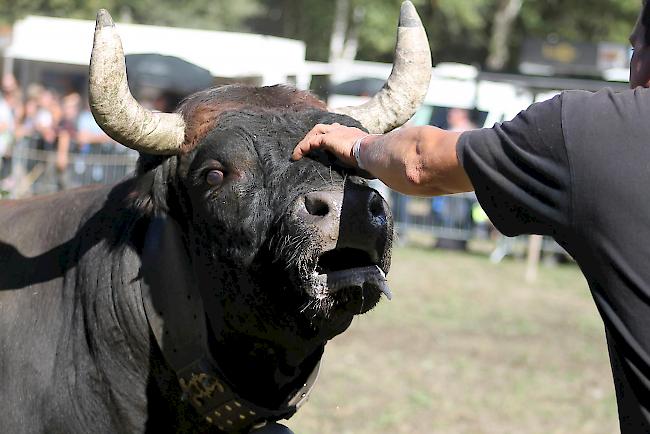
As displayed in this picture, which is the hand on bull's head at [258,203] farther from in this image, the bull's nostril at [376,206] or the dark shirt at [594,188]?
the dark shirt at [594,188]

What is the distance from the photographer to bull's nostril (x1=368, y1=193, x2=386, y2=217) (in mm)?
3028

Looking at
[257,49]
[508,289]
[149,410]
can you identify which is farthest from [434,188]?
[257,49]

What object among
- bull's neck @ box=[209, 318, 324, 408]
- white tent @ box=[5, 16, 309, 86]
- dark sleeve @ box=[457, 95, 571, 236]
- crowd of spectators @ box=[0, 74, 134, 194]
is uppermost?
dark sleeve @ box=[457, 95, 571, 236]

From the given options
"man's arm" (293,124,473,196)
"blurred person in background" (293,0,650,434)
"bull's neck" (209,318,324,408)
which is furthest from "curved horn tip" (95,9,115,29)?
"blurred person in background" (293,0,650,434)

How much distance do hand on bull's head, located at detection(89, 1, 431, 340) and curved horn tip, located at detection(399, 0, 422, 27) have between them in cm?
44

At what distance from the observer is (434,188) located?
2682 millimetres

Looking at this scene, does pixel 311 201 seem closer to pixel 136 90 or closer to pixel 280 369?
pixel 280 369

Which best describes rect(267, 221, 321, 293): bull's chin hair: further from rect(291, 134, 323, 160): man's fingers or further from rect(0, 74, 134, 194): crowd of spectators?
rect(0, 74, 134, 194): crowd of spectators

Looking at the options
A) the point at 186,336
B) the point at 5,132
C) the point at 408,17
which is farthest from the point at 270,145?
the point at 5,132

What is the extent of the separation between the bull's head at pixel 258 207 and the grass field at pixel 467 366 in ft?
11.8

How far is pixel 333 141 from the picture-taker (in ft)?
10.0

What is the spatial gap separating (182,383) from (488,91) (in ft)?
52.4

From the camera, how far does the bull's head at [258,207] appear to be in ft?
9.90

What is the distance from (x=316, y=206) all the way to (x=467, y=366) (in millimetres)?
6265
